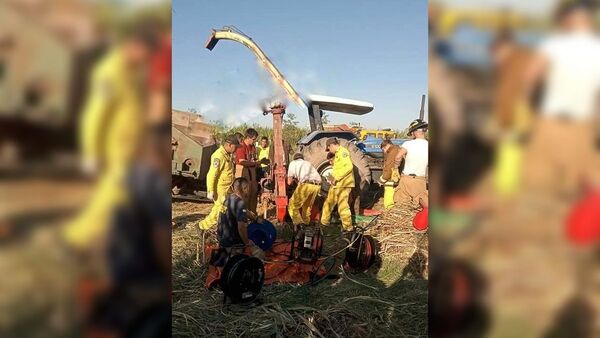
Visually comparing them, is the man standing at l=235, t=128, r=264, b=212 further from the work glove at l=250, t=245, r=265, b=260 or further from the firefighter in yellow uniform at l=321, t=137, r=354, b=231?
the work glove at l=250, t=245, r=265, b=260

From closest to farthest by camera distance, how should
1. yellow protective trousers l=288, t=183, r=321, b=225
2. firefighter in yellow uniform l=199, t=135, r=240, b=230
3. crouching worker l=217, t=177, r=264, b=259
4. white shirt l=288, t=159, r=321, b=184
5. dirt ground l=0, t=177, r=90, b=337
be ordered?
dirt ground l=0, t=177, r=90, b=337 < crouching worker l=217, t=177, r=264, b=259 < firefighter in yellow uniform l=199, t=135, r=240, b=230 < yellow protective trousers l=288, t=183, r=321, b=225 < white shirt l=288, t=159, r=321, b=184

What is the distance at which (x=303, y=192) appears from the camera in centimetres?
843

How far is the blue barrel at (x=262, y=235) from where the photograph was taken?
20.5ft

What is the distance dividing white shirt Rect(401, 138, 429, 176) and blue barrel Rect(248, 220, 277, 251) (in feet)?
12.1

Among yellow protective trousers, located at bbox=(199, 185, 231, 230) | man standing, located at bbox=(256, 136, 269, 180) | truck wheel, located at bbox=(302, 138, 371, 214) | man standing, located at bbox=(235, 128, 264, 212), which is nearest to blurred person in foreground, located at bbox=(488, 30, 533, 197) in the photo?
yellow protective trousers, located at bbox=(199, 185, 231, 230)

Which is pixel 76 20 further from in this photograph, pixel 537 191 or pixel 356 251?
pixel 356 251

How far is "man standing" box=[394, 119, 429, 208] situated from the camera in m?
8.77

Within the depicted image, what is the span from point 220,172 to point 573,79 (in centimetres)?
731

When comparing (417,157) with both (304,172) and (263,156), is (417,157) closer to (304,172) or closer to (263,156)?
(304,172)

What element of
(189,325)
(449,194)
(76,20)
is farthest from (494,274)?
(189,325)

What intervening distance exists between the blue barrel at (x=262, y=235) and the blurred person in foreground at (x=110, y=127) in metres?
4.85

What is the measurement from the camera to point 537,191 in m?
1.44

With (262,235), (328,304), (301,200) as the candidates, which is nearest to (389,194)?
(301,200)

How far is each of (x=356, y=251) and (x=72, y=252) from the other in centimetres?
531
